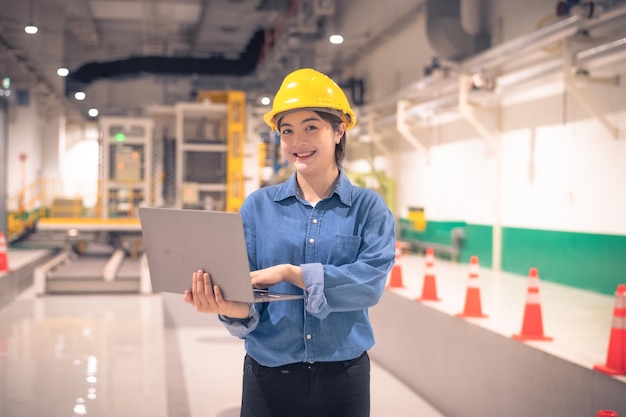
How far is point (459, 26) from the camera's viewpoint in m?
11.6

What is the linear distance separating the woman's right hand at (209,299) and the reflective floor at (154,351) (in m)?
2.41

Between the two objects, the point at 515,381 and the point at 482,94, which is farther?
the point at 482,94

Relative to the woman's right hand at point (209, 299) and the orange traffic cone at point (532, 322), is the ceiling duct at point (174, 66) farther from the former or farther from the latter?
the woman's right hand at point (209, 299)

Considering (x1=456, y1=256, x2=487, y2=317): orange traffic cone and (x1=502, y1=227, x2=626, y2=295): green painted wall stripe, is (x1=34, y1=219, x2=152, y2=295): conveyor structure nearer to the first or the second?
(x1=502, y1=227, x2=626, y2=295): green painted wall stripe

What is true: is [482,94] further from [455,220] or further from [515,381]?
[515,381]

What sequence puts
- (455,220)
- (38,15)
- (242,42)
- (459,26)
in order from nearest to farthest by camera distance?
(459,26) < (455,220) < (38,15) < (242,42)

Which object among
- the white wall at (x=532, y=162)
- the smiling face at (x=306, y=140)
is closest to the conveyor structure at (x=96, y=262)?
the white wall at (x=532, y=162)

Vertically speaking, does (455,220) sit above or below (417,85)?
below

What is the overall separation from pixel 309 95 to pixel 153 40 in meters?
22.3

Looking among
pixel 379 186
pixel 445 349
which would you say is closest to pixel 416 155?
pixel 379 186

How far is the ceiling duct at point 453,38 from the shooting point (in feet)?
37.6

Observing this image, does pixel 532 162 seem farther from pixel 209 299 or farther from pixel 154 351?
pixel 209 299

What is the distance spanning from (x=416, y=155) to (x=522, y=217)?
15.8ft

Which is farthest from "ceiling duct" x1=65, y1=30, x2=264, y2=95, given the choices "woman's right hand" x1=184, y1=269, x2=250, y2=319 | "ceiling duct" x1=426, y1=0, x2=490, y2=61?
"woman's right hand" x1=184, y1=269, x2=250, y2=319
